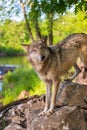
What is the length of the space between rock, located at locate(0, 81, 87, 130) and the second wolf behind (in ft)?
0.75

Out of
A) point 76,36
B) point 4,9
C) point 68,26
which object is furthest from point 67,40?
point 68,26

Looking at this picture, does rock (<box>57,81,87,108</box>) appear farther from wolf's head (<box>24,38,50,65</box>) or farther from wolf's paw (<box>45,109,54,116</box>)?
wolf's head (<box>24,38,50,65</box>)

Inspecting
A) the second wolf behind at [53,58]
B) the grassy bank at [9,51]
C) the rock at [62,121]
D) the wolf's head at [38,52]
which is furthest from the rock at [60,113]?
the grassy bank at [9,51]

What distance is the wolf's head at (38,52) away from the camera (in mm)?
7125

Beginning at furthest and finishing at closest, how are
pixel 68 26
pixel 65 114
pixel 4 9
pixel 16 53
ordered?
pixel 16 53, pixel 68 26, pixel 4 9, pixel 65 114

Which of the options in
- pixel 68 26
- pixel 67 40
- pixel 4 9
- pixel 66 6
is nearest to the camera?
pixel 67 40

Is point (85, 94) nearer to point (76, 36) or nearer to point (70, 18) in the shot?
point (76, 36)

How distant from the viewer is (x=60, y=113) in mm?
7625

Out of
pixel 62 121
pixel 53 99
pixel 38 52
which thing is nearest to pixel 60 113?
pixel 62 121

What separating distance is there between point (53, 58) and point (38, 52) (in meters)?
0.75

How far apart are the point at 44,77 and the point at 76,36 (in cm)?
120

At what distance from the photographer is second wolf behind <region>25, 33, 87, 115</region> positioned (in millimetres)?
7230

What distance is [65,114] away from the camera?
7.56 meters

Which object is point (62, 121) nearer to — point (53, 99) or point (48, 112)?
point (48, 112)
